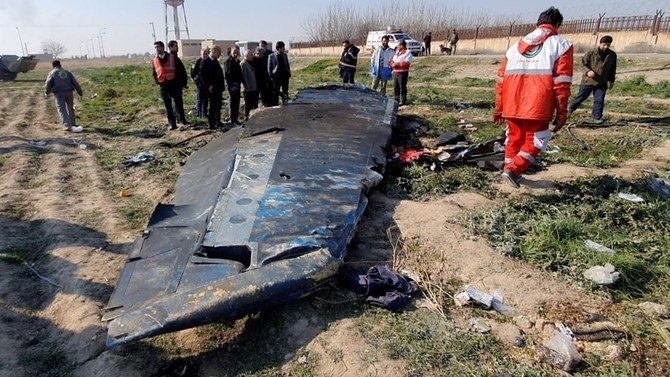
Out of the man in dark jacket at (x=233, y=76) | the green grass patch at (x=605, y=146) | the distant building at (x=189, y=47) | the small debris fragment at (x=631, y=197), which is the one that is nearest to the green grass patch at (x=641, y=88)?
the green grass patch at (x=605, y=146)

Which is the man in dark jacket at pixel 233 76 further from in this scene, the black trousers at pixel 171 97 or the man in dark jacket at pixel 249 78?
the black trousers at pixel 171 97

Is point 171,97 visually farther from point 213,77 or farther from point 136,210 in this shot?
point 136,210

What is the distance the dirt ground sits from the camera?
2.42 m

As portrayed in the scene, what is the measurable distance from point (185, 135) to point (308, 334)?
19.1ft

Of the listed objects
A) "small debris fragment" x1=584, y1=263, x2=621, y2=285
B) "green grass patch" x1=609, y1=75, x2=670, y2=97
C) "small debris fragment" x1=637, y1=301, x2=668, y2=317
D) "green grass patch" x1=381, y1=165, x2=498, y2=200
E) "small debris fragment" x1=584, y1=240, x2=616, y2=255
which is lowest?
"small debris fragment" x1=637, y1=301, x2=668, y2=317

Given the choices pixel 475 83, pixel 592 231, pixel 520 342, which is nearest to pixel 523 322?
pixel 520 342

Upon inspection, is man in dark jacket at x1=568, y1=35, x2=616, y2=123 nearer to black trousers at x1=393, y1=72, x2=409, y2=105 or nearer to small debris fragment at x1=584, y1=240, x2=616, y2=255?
black trousers at x1=393, y1=72, x2=409, y2=105

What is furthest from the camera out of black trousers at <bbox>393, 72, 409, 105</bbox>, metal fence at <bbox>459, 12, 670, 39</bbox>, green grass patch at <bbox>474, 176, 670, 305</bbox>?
metal fence at <bbox>459, 12, 670, 39</bbox>

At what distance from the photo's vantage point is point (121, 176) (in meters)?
5.68

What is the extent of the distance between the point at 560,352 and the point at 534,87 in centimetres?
242

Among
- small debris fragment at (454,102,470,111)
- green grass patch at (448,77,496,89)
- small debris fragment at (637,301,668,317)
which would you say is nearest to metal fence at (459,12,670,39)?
green grass patch at (448,77,496,89)

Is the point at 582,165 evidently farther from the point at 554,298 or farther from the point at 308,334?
the point at 308,334

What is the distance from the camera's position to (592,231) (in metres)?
3.32

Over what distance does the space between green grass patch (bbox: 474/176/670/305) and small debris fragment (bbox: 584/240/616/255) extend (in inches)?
1.8
